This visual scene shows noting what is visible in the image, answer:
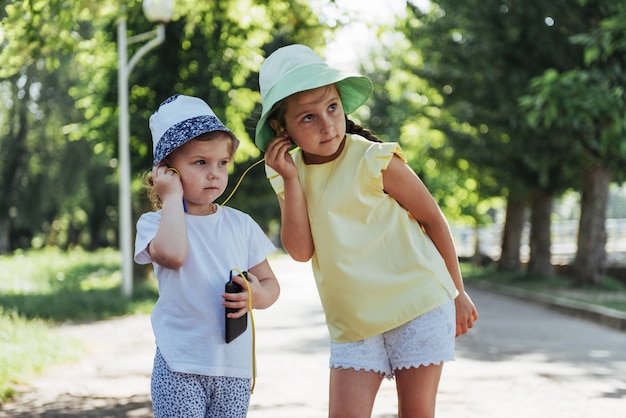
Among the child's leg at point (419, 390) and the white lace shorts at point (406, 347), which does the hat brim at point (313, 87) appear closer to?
the white lace shorts at point (406, 347)

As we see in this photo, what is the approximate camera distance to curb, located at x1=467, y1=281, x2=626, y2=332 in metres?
12.6

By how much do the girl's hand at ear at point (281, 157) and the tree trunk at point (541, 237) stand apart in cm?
2078

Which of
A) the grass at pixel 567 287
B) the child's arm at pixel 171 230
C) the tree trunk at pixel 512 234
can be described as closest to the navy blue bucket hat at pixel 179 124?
the child's arm at pixel 171 230

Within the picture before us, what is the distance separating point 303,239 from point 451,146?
70.3 feet

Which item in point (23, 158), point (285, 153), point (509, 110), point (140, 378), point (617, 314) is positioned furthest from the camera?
point (23, 158)

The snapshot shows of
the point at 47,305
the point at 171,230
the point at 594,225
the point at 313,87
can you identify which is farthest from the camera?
the point at 594,225

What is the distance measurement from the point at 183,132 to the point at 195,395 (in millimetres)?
859

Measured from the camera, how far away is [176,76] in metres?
20.1

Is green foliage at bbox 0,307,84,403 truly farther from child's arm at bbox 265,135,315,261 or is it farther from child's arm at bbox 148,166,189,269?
child's arm at bbox 148,166,189,269

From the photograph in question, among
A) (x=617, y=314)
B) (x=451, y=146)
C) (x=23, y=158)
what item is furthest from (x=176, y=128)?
(x=23, y=158)

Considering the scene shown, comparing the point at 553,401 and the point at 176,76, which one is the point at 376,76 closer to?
the point at 176,76

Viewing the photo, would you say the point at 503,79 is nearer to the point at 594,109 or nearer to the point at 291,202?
the point at 594,109

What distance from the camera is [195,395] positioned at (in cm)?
304

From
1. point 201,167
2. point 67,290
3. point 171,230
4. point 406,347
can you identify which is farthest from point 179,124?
point 67,290
